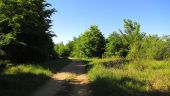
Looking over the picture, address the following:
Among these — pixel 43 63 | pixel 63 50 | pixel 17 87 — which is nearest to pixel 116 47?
pixel 63 50

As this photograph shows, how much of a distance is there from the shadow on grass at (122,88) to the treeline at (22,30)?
13.5 metres

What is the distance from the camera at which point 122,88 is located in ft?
48.6

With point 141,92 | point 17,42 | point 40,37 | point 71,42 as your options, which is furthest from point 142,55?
point 71,42

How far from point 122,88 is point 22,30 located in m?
16.6

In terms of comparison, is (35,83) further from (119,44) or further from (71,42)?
(71,42)

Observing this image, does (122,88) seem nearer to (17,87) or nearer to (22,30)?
(17,87)

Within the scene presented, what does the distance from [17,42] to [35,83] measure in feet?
38.2

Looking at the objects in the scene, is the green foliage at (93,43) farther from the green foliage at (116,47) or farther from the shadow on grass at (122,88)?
the shadow on grass at (122,88)

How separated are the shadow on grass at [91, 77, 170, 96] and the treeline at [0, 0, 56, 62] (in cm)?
1352

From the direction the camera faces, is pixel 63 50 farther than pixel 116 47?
Yes

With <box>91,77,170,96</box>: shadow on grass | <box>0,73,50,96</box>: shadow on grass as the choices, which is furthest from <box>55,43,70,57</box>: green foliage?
<box>91,77,170,96</box>: shadow on grass

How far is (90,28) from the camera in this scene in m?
74.9

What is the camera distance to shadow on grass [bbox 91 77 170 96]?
1353 centimetres

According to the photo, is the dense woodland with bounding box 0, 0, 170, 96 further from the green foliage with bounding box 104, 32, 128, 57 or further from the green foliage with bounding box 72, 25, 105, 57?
the green foliage with bounding box 72, 25, 105, 57
